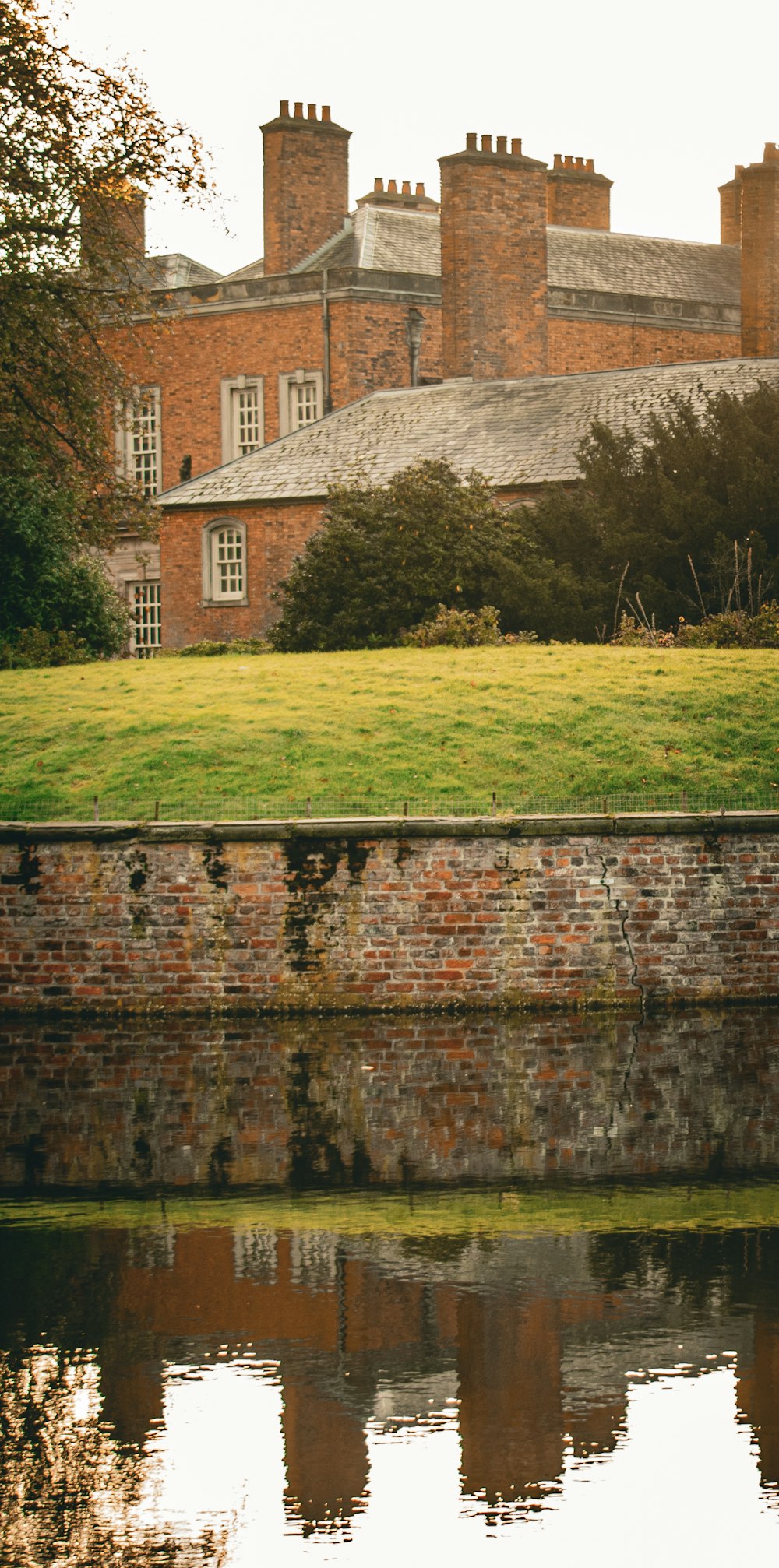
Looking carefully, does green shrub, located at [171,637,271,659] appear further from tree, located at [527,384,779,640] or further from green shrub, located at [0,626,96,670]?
tree, located at [527,384,779,640]

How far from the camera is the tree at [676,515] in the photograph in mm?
32062

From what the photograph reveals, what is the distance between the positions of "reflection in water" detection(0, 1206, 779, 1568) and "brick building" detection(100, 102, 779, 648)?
124ft

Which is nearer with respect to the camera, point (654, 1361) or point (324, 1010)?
point (654, 1361)

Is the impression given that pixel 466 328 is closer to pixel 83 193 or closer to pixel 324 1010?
pixel 83 193

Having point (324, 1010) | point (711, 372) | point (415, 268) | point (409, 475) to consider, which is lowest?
point (324, 1010)

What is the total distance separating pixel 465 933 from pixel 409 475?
720 inches

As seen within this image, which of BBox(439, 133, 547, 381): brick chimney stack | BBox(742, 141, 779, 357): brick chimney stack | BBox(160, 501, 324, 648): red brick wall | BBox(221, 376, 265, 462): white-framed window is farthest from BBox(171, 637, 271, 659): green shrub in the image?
BBox(221, 376, 265, 462): white-framed window

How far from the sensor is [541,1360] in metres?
7.06

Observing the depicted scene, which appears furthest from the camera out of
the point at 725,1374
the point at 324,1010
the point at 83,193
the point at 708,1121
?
the point at 83,193

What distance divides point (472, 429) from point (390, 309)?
40.8 ft

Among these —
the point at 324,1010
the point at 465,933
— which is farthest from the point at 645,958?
the point at 324,1010

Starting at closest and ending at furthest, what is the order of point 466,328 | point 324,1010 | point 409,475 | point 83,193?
point 324,1010 < point 83,193 < point 409,475 < point 466,328

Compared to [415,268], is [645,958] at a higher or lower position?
lower

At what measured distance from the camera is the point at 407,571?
3198 centimetres
